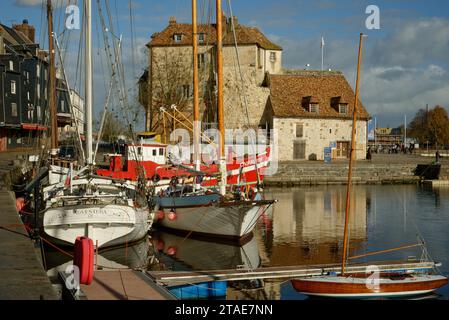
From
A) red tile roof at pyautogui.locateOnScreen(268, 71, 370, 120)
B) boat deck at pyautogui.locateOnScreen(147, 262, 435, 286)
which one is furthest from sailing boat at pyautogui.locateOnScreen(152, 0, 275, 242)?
red tile roof at pyautogui.locateOnScreen(268, 71, 370, 120)

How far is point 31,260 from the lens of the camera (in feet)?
44.7

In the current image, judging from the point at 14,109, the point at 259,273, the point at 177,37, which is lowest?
the point at 259,273

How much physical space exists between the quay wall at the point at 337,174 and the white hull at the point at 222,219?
29.3 meters

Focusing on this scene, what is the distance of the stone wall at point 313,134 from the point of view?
2484 inches

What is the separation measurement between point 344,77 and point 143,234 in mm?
50642

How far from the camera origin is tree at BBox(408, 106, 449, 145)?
109 metres

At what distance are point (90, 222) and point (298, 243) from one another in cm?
912

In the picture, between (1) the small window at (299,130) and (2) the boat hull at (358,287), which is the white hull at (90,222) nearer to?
(2) the boat hull at (358,287)

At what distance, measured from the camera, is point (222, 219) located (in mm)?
25141

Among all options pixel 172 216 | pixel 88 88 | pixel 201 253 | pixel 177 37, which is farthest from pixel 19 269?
pixel 177 37

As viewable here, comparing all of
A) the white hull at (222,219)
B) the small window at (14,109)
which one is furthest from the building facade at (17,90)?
the white hull at (222,219)

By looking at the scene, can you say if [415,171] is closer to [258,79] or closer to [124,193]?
[258,79]

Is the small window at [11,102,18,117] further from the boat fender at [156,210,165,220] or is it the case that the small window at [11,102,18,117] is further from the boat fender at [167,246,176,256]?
the boat fender at [167,246,176,256]

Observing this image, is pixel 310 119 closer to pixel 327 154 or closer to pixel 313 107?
pixel 313 107
